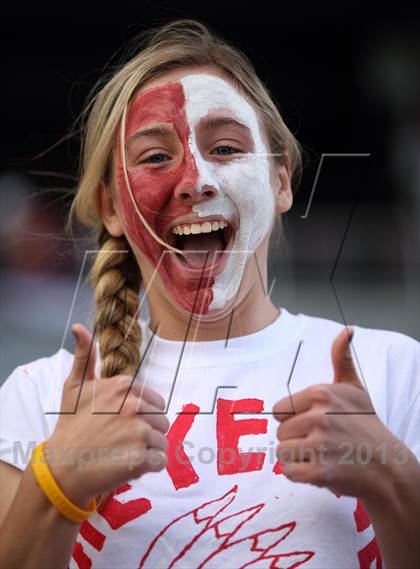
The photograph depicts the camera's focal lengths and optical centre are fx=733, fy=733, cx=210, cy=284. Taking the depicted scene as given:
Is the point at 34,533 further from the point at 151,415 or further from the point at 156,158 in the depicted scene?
the point at 156,158

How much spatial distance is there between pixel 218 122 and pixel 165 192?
14cm

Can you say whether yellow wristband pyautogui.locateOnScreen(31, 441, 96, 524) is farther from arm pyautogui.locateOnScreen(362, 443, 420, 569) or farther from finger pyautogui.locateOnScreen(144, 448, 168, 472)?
arm pyautogui.locateOnScreen(362, 443, 420, 569)

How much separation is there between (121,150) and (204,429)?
47 cm

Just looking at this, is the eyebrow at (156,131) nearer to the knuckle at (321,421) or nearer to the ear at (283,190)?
the ear at (283,190)

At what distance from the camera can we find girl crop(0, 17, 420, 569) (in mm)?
923

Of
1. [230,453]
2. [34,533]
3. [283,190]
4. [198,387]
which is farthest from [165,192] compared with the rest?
[34,533]

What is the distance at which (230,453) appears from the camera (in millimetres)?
1055

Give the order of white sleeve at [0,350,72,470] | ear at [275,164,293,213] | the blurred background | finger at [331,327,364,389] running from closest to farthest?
finger at [331,327,364,389]
white sleeve at [0,350,72,470]
ear at [275,164,293,213]
the blurred background

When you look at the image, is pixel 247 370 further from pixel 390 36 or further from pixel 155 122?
pixel 390 36

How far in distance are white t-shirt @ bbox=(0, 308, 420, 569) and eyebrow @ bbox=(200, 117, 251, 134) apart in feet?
1.06

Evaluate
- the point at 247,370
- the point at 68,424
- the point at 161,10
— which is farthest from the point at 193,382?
the point at 161,10

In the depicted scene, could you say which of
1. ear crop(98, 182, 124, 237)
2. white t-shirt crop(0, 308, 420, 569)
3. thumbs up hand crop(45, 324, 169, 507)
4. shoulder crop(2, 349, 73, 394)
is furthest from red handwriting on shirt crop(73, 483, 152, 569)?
ear crop(98, 182, 124, 237)

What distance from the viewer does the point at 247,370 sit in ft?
3.76

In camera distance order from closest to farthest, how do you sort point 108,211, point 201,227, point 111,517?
point 111,517, point 201,227, point 108,211
